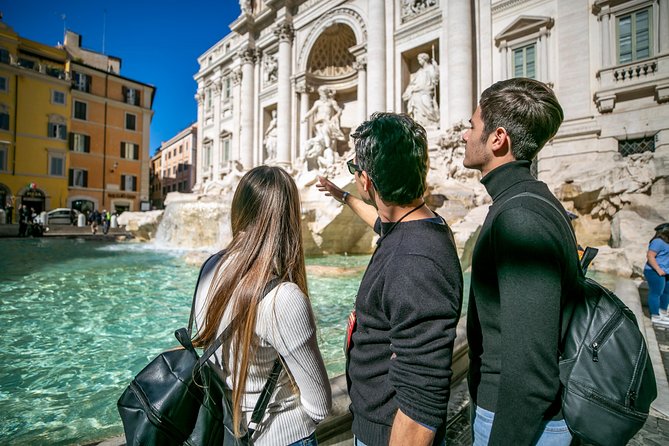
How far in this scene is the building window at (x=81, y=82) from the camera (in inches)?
973

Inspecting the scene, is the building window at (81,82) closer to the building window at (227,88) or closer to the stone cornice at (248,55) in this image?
the building window at (227,88)

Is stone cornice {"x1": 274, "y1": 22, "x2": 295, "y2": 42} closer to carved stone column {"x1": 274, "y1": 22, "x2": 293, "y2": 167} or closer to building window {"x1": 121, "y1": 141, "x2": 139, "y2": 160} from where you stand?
carved stone column {"x1": 274, "y1": 22, "x2": 293, "y2": 167}

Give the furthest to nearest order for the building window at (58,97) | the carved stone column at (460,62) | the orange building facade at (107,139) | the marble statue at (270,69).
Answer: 1. the orange building facade at (107,139)
2. the building window at (58,97)
3. the marble statue at (270,69)
4. the carved stone column at (460,62)

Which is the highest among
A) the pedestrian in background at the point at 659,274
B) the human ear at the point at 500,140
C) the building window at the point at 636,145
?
the building window at the point at 636,145

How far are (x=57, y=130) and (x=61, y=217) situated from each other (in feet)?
24.5

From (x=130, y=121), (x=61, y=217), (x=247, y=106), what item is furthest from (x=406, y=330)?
(x=130, y=121)

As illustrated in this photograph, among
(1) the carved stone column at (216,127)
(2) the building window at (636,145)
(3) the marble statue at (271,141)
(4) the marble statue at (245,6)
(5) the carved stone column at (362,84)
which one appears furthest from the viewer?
(1) the carved stone column at (216,127)

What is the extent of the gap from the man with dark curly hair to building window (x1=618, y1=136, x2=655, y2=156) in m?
12.0

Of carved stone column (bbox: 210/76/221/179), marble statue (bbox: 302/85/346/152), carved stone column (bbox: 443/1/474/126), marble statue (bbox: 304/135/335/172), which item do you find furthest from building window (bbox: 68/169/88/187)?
carved stone column (bbox: 443/1/474/126)

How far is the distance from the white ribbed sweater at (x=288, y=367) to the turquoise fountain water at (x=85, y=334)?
156cm

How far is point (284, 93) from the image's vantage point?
59.4ft

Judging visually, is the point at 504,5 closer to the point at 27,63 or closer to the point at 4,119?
the point at 4,119

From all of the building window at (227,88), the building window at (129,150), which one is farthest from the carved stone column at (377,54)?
the building window at (129,150)

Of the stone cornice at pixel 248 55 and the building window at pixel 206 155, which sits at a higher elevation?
the stone cornice at pixel 248 55
